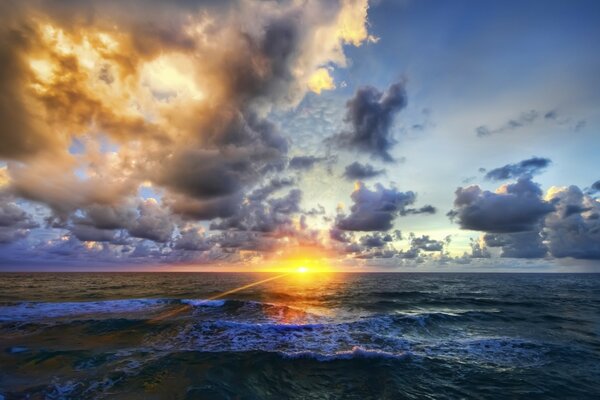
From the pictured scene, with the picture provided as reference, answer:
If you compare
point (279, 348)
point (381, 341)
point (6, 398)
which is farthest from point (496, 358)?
point (6, 398)

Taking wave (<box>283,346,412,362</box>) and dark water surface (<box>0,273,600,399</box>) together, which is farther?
wave (<box>283,346,412,362</box>)

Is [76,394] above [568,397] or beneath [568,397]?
above

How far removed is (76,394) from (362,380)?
10568 millimetres

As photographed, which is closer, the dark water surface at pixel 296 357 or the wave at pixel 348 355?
the dark water surface at pixel 296 357

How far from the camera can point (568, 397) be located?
10750mm

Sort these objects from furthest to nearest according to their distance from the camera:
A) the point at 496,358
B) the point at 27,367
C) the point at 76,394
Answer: the point at 496,358, the point at 27,367, the point at 76,394

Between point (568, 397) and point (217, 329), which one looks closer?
point (568, 397)

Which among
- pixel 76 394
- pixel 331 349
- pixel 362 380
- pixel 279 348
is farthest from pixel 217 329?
pixel 362 380

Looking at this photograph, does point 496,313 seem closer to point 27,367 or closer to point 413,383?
point 413,383

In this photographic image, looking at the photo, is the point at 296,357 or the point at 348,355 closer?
the point at 296,357

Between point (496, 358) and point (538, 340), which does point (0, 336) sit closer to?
point (496, 358)

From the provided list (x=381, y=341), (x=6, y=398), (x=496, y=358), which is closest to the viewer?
(x=6, y=398)

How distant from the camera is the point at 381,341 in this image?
1783 cm

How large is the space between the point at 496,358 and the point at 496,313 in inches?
721
